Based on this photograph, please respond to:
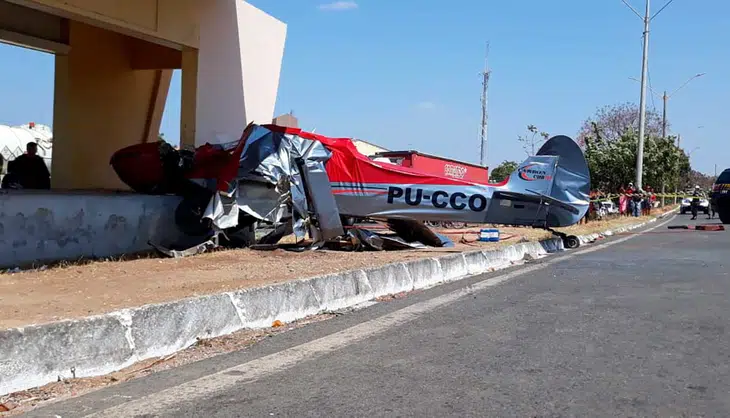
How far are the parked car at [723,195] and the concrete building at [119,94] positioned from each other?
2043cm

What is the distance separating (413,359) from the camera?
5.39 metres

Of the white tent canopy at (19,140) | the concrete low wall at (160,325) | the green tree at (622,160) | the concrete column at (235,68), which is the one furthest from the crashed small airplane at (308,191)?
the green tree at (622,160)

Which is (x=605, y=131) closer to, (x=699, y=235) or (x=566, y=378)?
(x=699, y=235)

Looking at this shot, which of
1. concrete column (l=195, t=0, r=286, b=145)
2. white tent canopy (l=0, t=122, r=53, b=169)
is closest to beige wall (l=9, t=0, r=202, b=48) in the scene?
concrete column (l=195, t=0, r=286, b=145)

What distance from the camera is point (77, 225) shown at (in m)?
8.89

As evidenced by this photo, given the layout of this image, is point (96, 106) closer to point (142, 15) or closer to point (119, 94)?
point (119, 94)

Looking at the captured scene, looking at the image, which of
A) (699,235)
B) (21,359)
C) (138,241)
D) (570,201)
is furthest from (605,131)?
(21,359)

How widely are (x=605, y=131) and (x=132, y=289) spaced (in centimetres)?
5812

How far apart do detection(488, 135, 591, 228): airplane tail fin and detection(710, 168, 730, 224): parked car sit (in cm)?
1672

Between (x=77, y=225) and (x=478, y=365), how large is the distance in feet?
20.2

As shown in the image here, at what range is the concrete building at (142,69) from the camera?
12.3 m

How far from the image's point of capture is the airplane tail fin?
12.9 metres

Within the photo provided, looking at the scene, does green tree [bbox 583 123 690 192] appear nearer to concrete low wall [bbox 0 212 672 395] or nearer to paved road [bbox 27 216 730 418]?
paved road [bbox 27 216 730 418]

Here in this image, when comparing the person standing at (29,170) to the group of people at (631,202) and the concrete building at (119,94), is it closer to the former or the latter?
the concrete building at (119,94)
